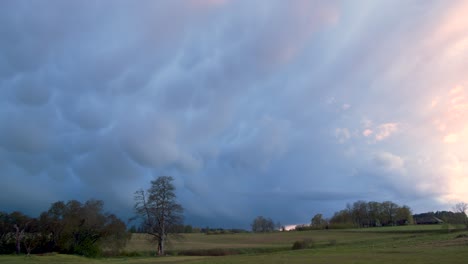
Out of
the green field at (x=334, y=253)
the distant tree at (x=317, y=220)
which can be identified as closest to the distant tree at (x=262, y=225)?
the distant tree at (x=317, y=220)

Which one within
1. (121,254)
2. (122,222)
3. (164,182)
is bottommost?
(121,254)

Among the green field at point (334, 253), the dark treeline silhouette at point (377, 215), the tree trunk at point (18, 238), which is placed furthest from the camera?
the dark treeline silhouette at point (377, 215)

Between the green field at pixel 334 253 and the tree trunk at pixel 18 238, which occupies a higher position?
the tree trunk at pixel 18 238

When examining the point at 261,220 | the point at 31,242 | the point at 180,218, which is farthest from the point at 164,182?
the point at 261,220

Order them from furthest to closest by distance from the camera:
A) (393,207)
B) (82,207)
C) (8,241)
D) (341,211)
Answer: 1. (341,211)
2. (393,207)
3. (82,207)
4. (8,241)

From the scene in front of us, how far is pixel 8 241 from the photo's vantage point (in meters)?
71.7

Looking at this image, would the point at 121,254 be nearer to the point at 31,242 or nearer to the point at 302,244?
the point at 31,242

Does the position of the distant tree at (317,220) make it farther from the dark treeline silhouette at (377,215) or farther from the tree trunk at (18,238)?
the tree trunk at (18,238)

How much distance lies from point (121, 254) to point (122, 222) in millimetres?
Result: 6237

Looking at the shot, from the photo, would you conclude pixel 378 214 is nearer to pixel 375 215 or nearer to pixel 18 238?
pixel 375 215

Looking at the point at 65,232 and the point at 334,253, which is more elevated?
the point at 65,232

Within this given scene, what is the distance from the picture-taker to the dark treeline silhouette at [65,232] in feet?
236

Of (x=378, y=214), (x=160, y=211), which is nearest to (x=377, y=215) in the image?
(x=378, y=214)

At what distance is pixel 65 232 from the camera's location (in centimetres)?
7344
